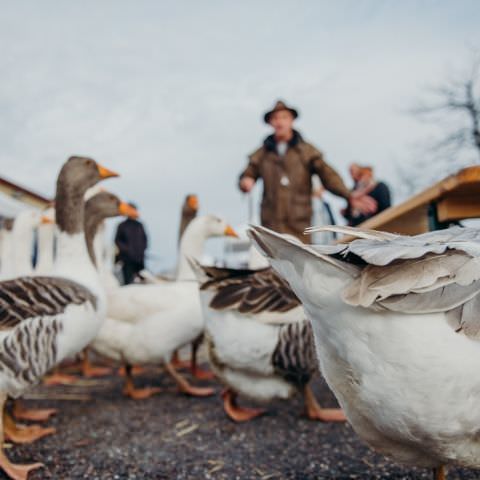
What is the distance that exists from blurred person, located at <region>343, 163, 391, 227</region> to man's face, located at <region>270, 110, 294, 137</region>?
1145 millimetres

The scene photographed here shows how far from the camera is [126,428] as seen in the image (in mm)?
3277

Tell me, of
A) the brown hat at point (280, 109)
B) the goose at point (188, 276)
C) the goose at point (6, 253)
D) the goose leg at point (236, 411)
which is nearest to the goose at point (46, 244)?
the goose at point (6, 253)

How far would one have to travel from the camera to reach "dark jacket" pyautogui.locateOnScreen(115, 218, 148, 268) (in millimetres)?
7324

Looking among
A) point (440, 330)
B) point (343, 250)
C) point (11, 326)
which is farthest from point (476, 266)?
point (11, 326)

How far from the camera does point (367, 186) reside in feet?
18.0

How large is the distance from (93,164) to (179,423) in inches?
75.0

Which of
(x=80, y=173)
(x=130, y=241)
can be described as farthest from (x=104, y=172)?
(x=130, y=241)

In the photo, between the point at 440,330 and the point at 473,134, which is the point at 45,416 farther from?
the point at 473,134

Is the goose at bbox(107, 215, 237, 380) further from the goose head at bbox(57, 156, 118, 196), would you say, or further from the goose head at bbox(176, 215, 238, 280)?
the goose head at bbox(57, 156, 118, 196)

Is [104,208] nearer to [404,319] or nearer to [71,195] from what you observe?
[71,195]

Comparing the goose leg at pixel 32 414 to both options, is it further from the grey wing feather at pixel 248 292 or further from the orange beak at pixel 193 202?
the orange beak at pixel 193 202

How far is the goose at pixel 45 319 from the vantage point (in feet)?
8.79

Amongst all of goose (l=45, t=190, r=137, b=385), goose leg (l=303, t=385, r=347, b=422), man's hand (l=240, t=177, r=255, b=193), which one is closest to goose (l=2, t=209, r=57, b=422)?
goose (l=45, t=190, r=137, b=385)

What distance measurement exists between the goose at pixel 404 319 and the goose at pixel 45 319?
173cm
